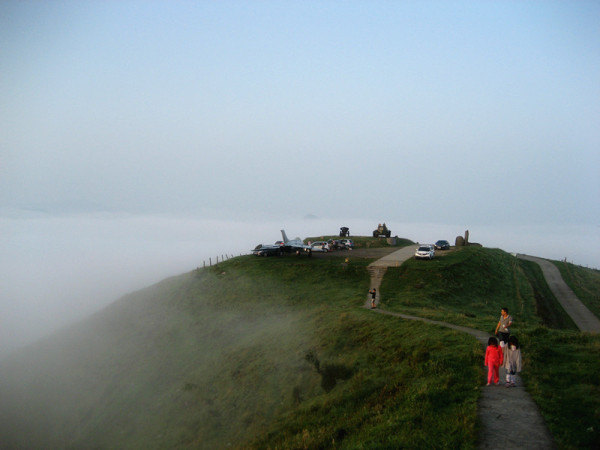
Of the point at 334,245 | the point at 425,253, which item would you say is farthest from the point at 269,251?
the point at 425,253

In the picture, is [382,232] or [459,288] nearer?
[459,288]

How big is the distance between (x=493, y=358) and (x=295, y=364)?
658 inches

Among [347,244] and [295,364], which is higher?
[347,244]

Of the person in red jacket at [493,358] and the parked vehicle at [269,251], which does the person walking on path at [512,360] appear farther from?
the parked vehicle at [269,251]

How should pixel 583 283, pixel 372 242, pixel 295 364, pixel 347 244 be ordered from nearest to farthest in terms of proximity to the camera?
pixel 295 364, pixel 583 283, pixel 347 244, pixel 372 242

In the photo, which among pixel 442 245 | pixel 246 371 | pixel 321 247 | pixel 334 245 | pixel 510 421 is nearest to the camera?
pixel 510 421

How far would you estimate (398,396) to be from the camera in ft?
55.4

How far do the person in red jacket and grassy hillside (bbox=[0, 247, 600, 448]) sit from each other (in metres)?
0.74

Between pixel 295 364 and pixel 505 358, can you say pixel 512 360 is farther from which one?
pixel 295 364

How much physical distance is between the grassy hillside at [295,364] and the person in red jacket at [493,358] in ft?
2.42

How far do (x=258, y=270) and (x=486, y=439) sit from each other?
156 ft

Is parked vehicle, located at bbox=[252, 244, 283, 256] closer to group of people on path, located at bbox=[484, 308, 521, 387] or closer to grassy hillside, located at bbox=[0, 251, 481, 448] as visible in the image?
grassy hillside, located at bbox=[0, 251, 481, 448]

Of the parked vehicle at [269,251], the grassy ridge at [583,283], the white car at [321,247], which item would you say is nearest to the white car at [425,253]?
the white car at [321,247]

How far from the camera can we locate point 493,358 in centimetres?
1520
